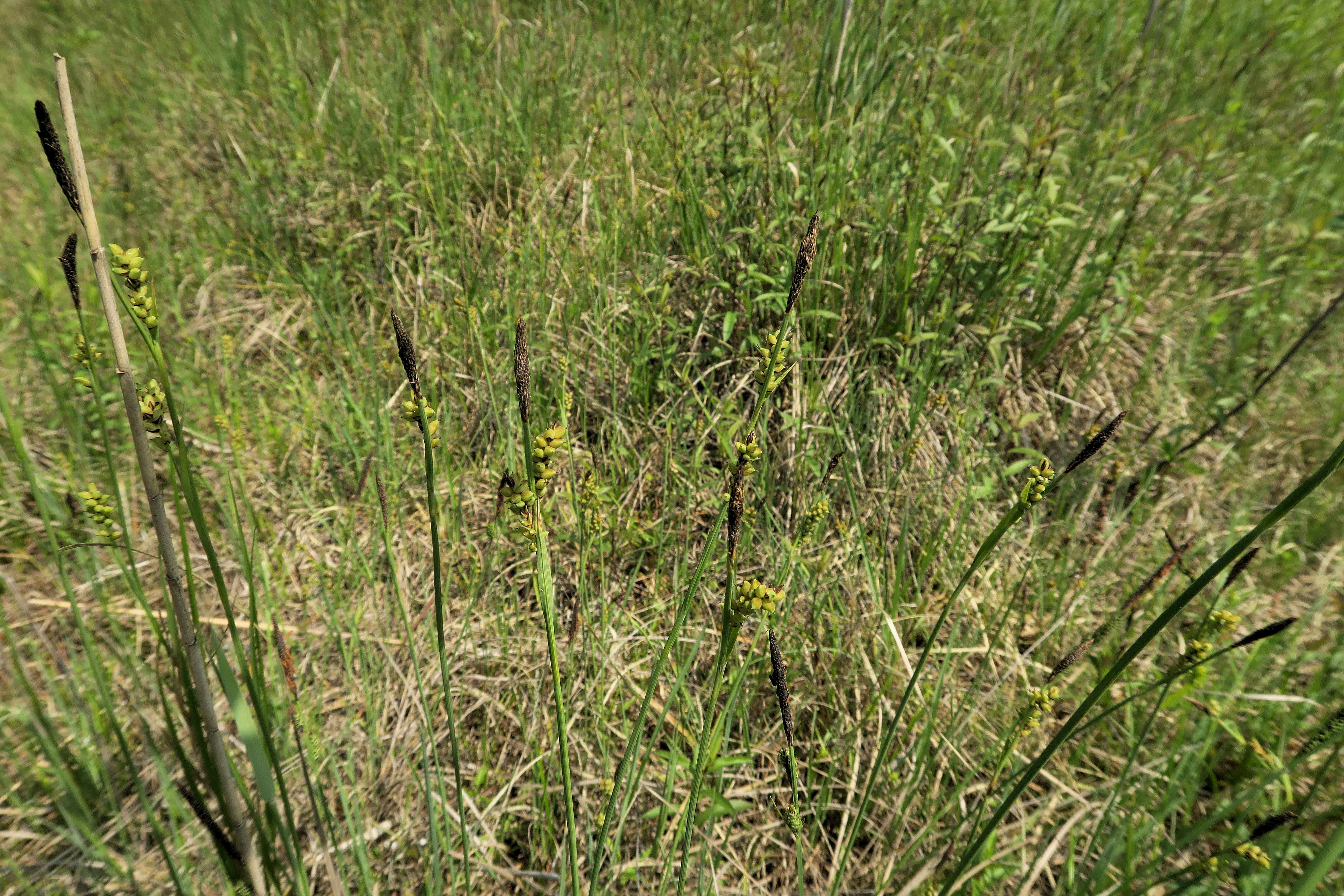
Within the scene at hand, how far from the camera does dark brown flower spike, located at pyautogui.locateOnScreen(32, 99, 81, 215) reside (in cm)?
63

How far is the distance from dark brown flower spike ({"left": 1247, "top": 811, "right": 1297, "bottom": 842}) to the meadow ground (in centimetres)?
1

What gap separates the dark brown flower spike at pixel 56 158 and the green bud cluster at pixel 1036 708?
1.35m

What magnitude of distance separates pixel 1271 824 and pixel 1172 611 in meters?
0.53

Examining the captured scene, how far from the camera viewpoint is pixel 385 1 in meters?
3.70

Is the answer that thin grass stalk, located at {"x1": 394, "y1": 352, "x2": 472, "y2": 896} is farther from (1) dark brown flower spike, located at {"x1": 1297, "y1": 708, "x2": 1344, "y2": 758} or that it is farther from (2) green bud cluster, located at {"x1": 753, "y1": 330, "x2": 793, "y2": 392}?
(1) dark brown flower spike, located at {"x1": 1297, "y1": 708, "x2": 1344, "y2": 758}

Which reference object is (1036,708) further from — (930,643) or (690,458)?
(690,458)

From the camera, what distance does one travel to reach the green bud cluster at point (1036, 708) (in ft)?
3.55

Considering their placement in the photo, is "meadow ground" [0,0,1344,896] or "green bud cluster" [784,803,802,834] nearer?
"green bud cluster" [784,803,802,834]

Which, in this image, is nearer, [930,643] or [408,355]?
[408,355]

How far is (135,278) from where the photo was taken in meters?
0.68

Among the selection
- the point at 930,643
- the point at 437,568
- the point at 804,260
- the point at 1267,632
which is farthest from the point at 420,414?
the point at 1267,632

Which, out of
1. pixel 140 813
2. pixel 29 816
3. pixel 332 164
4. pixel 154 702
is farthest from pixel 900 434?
pixel 332 164

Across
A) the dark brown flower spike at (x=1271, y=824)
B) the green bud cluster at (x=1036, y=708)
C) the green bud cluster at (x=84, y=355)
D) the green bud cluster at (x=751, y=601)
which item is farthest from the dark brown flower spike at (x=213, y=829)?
the dark brown flower spike at (x=1271, y=824)

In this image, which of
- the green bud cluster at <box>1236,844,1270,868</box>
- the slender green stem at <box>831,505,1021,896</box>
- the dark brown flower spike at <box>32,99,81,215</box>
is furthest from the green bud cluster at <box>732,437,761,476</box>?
the green bud cluster at <box>1236,844,1270,868</box>
